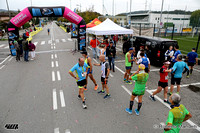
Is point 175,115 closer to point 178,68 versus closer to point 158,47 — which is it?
point 178,68

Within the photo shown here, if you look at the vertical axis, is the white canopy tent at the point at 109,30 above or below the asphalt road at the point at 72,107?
above

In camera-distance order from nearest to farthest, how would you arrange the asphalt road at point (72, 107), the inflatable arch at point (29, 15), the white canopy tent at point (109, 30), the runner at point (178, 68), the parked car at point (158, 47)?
the asphalt road at point (72, 107), the runner at point (178, 68), the parked car at point (158, 47), the white canopy tent at point (109, 30), the inflatable arch at point (29, 15)

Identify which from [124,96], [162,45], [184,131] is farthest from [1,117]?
[162,45]

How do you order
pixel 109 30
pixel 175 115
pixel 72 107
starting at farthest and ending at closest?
pixel 109 30 → pixel 72 107 → pixel 175 115

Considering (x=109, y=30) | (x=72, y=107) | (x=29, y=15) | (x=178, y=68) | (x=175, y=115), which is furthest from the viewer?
(x=29, y=15)

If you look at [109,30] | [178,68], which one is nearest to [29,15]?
[109,30]

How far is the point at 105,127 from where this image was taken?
4.20m

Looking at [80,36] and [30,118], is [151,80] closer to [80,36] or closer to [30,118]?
[30,118]

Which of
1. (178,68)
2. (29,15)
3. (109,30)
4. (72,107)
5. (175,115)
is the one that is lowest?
(72,107)

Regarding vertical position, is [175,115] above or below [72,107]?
above

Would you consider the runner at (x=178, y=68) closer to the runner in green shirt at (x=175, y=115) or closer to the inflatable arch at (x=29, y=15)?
the runner in green shirt at (x=175, y=115)

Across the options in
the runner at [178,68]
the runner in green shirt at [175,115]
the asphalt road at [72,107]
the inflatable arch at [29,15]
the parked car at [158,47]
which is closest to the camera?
the runner in green shirt at [175,115]

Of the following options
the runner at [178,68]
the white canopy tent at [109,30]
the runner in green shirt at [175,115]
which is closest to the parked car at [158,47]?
the white canopy tent at [109,30]

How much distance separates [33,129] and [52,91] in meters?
2.52
